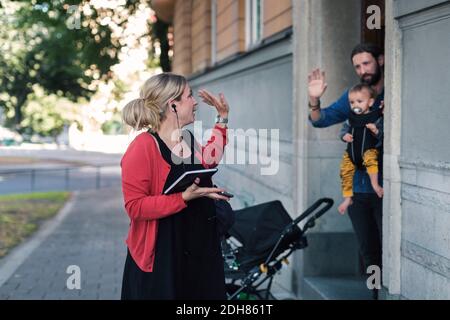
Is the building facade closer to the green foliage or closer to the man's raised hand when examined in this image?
the man's raised hand

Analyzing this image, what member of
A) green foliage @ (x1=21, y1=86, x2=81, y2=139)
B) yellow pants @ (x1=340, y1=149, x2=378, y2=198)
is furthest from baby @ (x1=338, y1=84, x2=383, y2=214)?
green foliage @ (x1=21, y1=86, x2=81, y2=139)

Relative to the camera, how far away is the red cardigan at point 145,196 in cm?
344

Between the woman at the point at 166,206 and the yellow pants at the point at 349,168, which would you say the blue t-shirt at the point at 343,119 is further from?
the woman at the point at 166,206

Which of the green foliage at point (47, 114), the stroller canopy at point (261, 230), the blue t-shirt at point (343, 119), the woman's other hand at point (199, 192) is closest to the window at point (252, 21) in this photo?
the blue t-shirt at point (343, 119)

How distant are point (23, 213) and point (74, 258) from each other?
6.19 m

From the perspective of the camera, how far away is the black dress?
354 centimetres

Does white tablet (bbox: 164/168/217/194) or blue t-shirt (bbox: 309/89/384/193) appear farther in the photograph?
blue t-shirt (bbox: 309/89/384/193)

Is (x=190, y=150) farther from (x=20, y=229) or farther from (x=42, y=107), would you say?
(x=42, y=107)

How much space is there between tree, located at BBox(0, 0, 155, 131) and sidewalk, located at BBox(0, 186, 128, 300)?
338 centimetres

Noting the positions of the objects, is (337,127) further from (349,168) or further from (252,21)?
(252,21)

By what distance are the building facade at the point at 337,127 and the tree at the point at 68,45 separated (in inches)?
181

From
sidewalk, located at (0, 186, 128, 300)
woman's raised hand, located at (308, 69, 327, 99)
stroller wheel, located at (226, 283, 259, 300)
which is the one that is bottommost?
sidewalk, located at (0, 186, 128, 300)

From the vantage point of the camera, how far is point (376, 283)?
5.22 m

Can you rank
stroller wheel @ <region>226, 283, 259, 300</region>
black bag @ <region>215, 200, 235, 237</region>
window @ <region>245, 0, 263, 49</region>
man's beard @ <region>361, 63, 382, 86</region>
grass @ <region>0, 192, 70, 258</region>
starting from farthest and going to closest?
1. grass @ <region>0, 192, 70, 258</region>
2. window @ <region>245, 0, 263, 49</region>
3. stroller wheel @ <region>226, 283, 259, 300</region>
4. man's beard @ <region>361, 63, 382, 86</region>
5. black bag @ <region>215, 200, 235, 237</region>
